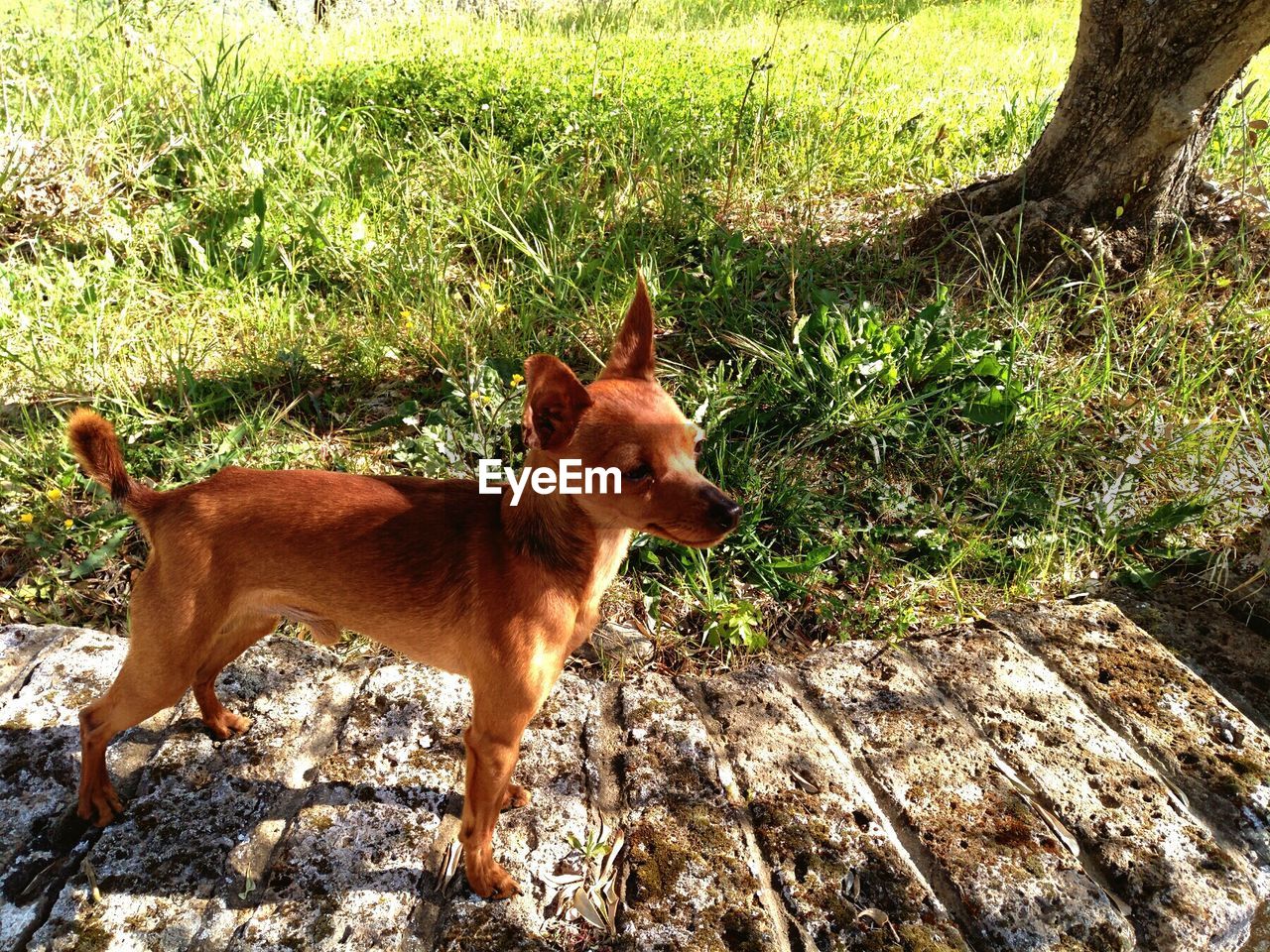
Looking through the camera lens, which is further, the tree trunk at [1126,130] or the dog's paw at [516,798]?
the tree trunk at [1126,130]

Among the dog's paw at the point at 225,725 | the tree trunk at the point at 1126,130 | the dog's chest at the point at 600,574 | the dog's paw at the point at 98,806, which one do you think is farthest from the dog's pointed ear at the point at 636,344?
the tree trunk at the point at 1126,130

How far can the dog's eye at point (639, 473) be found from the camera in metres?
1.79

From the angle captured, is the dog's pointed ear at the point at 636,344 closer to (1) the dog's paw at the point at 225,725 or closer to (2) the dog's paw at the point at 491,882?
(2) the dog's paw at the point at 491,882

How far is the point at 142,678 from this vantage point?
1949 mm

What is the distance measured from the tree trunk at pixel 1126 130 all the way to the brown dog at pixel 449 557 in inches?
111

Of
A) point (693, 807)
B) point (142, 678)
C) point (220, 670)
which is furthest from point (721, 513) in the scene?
point (220, 670)

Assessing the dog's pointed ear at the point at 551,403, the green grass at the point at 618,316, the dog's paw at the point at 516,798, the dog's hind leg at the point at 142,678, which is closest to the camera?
the dog's pointed ear at the point at 551,403

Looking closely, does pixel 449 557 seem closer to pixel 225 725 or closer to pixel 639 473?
pixel 639 473

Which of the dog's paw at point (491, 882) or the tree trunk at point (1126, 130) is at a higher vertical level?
the tree trunk at point (1126, 130)

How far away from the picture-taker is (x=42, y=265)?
3.94 m

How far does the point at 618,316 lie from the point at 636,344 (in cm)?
183

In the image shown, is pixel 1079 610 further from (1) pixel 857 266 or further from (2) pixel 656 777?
(1) pixel 857 266

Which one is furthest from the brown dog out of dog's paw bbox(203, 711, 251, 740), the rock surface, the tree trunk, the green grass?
the tree trunk

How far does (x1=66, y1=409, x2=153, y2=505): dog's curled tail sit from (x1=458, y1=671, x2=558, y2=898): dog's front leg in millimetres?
949
